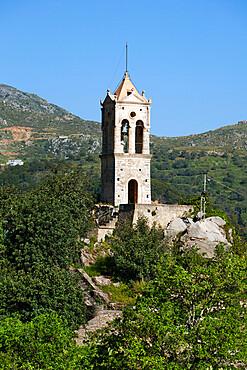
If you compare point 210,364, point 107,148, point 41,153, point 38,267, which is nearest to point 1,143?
point 41,153

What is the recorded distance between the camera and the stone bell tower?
38.7 m

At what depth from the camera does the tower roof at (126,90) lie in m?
39.5

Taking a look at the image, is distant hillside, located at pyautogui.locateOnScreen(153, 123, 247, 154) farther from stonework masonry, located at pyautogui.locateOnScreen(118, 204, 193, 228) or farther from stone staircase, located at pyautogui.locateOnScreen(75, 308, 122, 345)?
stone staircase, located at pyautogui.locateOnScreen(75, 308, 122, 345)

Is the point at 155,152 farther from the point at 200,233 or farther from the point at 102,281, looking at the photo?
the point at 102,281

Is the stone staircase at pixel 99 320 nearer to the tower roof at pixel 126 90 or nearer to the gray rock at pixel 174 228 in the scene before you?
the gray rock at pixel 174 228

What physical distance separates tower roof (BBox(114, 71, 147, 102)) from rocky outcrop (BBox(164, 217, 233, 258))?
28.2ft

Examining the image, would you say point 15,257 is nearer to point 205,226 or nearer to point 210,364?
point 205,226

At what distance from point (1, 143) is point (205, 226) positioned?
124288 mm

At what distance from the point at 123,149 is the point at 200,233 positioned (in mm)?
8134

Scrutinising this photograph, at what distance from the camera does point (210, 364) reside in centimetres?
1950

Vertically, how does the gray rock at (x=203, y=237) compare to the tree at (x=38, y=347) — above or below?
above

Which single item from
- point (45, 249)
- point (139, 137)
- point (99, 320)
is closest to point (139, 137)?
point (139, 137)

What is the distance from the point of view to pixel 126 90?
1570 inches

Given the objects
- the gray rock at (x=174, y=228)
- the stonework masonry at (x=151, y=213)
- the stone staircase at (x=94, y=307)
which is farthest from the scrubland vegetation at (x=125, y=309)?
the stonework masonry at (x=151, y=213)
